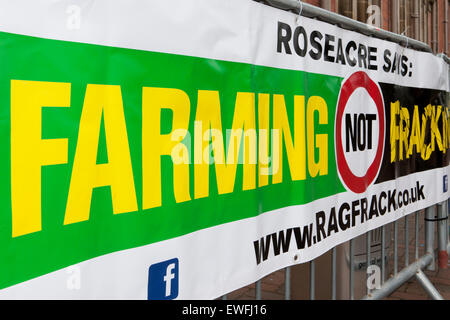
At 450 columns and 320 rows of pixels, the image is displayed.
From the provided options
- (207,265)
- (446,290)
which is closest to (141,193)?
(207,265)

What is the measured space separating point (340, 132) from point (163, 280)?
131 centimetres

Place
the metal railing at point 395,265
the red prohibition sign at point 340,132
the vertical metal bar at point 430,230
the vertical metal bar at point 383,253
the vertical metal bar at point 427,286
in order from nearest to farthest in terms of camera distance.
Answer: the red prohibition sign at point 340,132, the metal railing at point 395,265, the vertical metal bar at point 383,253, the vertical metal bar at point 427,286, the vertical metal bar at point 430,230

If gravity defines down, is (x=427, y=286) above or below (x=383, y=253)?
below

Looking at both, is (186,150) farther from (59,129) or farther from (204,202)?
(59,129)

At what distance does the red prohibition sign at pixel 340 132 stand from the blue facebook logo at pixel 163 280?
1.20m

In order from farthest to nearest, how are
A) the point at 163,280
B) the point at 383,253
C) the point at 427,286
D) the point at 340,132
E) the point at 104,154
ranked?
the point at 427,286 < the point at 383,253 < the point at 340,132 < the point at 163,280 < the point at 104,154

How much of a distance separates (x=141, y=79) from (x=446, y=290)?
4.03 meters

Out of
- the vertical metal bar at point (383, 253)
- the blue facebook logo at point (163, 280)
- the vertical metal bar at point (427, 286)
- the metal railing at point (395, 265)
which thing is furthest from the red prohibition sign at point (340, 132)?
the vertical metal bar at point (427, 286)

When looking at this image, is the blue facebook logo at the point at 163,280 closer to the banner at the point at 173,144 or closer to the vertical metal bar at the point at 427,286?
the banner at the point at 173,144

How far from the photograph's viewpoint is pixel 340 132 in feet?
8.26

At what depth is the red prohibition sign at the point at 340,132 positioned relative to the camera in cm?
252

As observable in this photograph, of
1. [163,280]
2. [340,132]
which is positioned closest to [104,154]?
[163,280]

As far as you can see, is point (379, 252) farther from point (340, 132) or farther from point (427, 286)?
point (340, 132)

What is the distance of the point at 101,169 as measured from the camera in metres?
1.44
